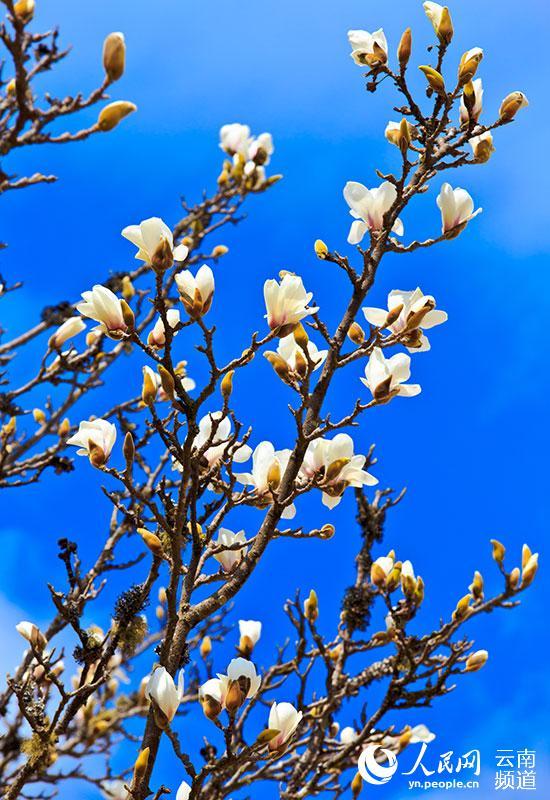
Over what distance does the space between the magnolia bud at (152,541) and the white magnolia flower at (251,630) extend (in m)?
0.66

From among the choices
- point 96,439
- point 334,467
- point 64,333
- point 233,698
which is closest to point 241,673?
point 233,698

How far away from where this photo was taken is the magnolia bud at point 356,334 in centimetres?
316

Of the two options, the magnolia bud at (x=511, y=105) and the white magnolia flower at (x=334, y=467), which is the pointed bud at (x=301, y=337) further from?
the magnolia bud at (x=511, y=105)

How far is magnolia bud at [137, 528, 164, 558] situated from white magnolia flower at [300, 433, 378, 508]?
62 cm

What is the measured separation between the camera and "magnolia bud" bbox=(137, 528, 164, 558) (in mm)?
2820

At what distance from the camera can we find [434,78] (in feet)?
11.2

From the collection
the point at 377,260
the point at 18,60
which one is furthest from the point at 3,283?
the point at 377,260

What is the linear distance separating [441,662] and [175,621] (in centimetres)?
180

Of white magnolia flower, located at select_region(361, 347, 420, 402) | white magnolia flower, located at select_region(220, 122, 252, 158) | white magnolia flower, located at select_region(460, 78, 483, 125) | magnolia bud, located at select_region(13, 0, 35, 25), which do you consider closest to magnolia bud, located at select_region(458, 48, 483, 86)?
white magnolia flower, located at select_region(460, 78, 483, 125)

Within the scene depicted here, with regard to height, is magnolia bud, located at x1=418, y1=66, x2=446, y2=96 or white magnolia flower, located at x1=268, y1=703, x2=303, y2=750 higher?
magnolia bud, located at x1=418, y1=66, x2=446, y2=96

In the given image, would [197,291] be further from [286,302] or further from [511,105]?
[511,105]

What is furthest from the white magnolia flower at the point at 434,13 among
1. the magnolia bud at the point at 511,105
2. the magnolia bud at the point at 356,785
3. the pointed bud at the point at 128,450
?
the magnolia bud at the point at 356,785

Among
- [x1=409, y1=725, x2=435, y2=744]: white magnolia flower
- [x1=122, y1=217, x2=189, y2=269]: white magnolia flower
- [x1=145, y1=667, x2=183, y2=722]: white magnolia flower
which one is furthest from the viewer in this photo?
[x1=409, y1=725, x2=435, y2=744]: white magnolia flower

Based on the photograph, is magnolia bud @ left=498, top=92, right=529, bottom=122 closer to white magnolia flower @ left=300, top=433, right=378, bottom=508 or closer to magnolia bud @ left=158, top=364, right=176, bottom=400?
white magnolia flower @ left=300, top=433, right=378, bottom=508
